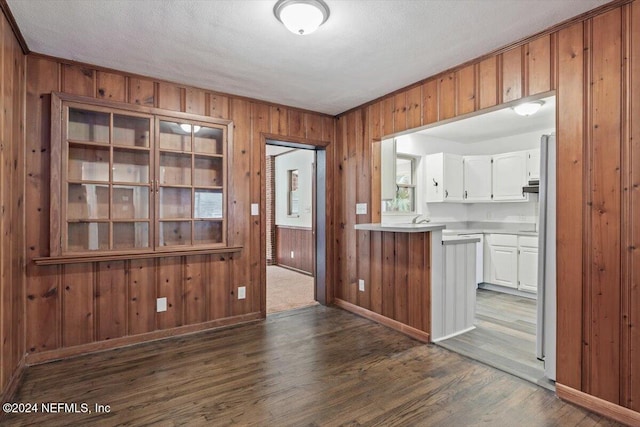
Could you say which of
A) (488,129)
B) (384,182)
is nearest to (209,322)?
(384,182)

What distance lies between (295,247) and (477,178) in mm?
3592

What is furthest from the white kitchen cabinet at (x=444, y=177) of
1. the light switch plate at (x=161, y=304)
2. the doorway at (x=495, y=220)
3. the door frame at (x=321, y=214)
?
the light switch plate at (x=161, y=304)

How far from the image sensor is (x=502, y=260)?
16.5ft

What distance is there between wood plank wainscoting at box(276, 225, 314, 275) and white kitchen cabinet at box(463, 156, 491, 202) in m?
2.81

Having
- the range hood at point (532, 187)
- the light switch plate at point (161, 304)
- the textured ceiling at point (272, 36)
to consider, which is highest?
the textured ceiling at point (272, 36)

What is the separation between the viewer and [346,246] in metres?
4.31

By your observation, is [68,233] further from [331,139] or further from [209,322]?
[331,139]

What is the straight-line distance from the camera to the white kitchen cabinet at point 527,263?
4.66 m

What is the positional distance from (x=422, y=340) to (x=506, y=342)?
0.77 m

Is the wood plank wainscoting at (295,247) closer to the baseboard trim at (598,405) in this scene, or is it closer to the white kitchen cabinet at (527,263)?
the white kitchen cabinet at (527,263)

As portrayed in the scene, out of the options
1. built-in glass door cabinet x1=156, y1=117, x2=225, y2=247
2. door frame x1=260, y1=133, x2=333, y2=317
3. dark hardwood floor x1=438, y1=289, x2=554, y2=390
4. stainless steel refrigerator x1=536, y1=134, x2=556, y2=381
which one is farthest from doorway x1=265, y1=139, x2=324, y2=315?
stainless steel refrigerator x1=536, y1=134, x2=556, y2=381

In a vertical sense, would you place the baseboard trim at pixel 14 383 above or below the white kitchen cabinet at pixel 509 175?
below

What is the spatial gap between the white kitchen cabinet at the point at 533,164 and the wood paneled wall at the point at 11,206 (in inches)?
228

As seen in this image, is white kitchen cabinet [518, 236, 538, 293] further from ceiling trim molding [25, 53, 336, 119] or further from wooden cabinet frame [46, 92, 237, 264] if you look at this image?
wooden cabinet frame [46, 92, 237, 264]
